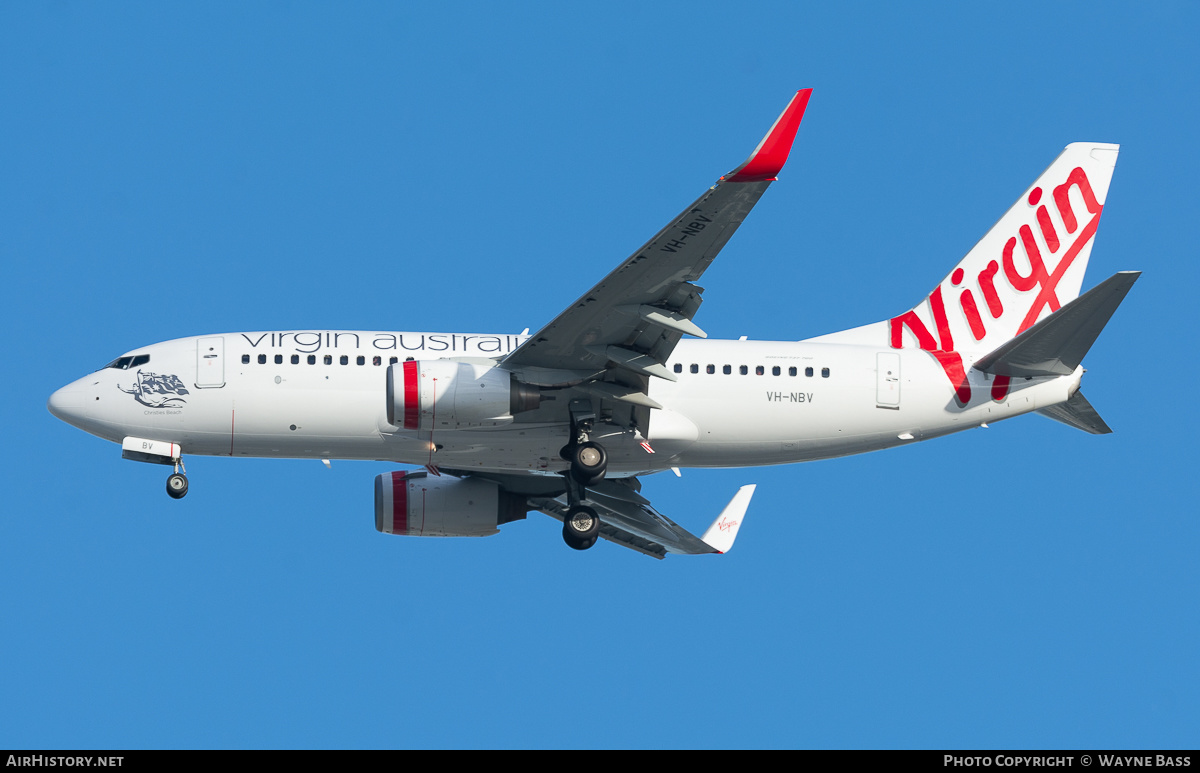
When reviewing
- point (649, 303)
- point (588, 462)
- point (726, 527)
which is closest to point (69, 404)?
point (588, 462)

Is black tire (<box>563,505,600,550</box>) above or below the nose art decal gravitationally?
below

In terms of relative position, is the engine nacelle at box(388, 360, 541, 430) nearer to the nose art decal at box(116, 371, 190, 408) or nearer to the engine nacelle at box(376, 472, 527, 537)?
the nose art decal at box(116, 371, 190, 408)

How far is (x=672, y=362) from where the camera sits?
34.2 m

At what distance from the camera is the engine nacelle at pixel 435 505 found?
3800cm

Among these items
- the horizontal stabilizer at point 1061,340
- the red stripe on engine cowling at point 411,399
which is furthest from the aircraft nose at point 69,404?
the horizontal stabilizer at point 1061,340

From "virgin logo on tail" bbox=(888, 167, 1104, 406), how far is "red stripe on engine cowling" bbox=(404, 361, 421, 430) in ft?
41.6

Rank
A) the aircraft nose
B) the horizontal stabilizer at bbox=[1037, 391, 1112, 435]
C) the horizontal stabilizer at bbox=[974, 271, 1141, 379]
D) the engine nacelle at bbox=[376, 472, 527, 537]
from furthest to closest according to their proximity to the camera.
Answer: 1. the engine nacelle at bbox=[376, 472, 527, 537]
2. the horizontal stabilizer at bbox=[1037, 391, 1112, 435]
3. the aircraft nose
4. the horizontal stabilizer at bbox=[974, 271, 1141, 379]

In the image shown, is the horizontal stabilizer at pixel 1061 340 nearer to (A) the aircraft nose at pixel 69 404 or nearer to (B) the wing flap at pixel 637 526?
(B) the wing flap at pixel 637 526

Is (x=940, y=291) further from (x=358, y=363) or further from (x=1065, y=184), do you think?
(x=358, y=363)

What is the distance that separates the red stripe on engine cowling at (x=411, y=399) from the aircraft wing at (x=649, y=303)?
2.14 m

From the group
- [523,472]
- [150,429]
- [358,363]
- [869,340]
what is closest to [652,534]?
[523,472]

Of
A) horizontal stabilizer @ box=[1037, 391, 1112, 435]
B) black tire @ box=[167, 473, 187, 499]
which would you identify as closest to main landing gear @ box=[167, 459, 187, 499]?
black tire @ box=[167, 473, 187, 499]

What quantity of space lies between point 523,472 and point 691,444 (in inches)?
191

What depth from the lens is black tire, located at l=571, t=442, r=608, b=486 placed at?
33.1 meters
